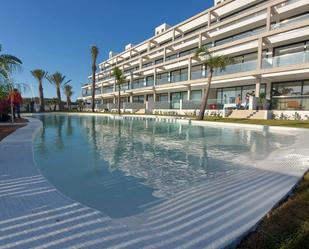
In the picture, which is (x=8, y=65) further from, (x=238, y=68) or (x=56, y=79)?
(x=56, y=79)

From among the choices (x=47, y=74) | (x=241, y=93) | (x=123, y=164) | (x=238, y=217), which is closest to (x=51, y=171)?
(x=123, y=164)

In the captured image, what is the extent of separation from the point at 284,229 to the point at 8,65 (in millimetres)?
15148

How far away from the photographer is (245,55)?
2859 cm

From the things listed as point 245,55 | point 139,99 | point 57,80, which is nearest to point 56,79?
point 57,80

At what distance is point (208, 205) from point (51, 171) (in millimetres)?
4135

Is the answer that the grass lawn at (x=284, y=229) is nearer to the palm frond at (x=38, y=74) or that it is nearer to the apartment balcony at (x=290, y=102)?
the apartment balcony at (x=290, y=102)

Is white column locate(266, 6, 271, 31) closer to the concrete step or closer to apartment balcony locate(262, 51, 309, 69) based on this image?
apartment balcony locate(262, 51, 309, 69)

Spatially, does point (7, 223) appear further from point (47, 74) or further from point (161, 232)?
point (47, 74)

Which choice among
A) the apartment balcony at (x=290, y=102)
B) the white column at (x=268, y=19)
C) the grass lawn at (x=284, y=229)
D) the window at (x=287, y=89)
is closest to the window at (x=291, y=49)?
the white column at (x=268, y=19)

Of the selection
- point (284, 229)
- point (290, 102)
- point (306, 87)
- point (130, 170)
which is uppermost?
point (306, 87)

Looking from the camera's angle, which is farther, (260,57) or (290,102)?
(260,57)

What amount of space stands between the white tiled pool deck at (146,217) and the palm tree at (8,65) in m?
9.88

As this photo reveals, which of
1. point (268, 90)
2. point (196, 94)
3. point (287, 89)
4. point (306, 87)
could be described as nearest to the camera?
point (306, 87)

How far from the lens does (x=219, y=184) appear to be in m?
4.77
